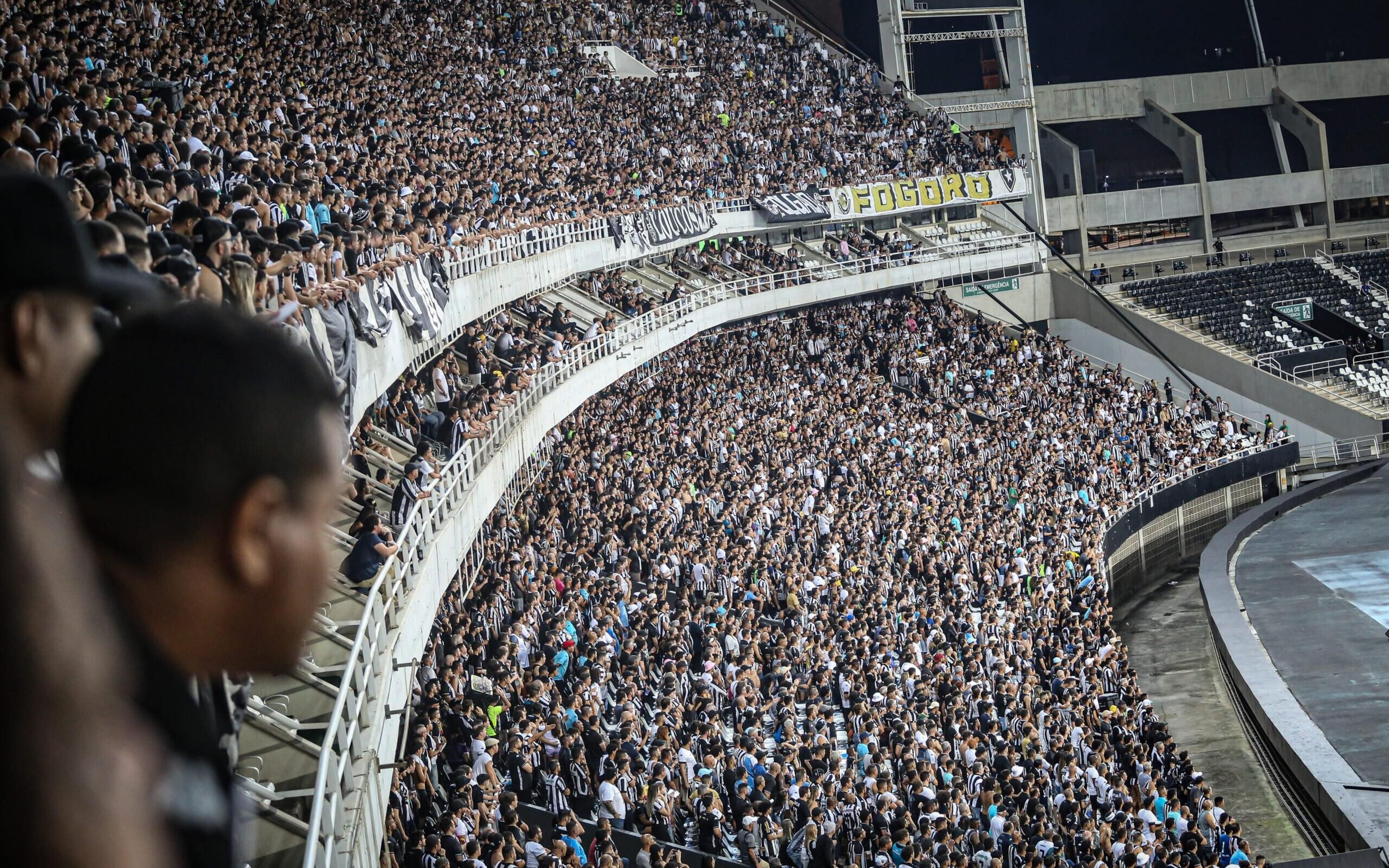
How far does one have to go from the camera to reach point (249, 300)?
5.92m

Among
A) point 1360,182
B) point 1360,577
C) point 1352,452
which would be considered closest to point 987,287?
point 1352,452

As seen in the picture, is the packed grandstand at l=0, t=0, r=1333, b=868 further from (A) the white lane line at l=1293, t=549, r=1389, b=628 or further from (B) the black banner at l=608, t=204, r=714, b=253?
(A) the white lane line at l=1293, t=549, r=1389, b=628

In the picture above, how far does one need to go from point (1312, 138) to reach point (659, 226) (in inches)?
1241

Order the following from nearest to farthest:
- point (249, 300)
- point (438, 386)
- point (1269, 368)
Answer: point (249, 300)
point (438, 386)
point (1269, 368)

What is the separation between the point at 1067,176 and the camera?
147 feet

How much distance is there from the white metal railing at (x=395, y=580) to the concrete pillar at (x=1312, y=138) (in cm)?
3162

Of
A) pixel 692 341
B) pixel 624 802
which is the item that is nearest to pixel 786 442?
pixel 692 341

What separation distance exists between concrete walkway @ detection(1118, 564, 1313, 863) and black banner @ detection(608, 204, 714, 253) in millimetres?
13317

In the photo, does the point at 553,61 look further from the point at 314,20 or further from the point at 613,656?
the point at 613,656

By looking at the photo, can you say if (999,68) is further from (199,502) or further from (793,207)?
(199,502)

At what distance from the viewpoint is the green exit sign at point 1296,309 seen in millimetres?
40750

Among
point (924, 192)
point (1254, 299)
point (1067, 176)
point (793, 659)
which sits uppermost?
point (1067, 176)

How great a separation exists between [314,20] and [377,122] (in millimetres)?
5253

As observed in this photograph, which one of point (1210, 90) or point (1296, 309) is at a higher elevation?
point (1210, 90)
